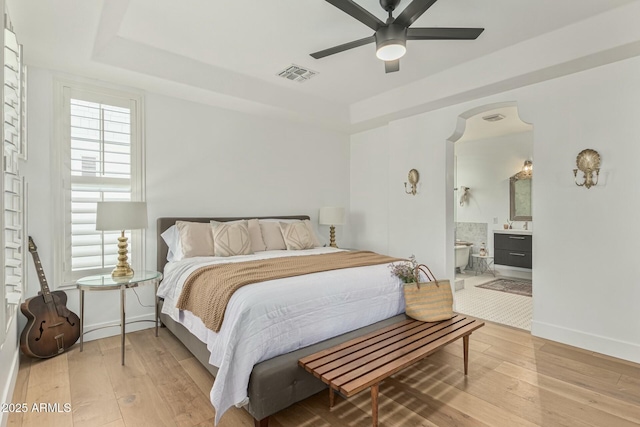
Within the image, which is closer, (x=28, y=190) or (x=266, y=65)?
(x=28, y=190)

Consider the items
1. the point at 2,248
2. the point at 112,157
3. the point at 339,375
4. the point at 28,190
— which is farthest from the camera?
the point at 112,157

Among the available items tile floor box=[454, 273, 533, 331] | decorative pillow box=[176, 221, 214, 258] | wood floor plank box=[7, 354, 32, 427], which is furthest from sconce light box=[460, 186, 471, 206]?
wood floor plank box=[7, 354, 32, 427]

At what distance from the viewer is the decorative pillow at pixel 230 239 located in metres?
3.38

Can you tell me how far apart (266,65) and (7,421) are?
345cm

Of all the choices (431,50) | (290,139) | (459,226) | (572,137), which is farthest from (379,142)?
(459,226)

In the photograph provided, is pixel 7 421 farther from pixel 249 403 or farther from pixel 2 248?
pixel 249 403

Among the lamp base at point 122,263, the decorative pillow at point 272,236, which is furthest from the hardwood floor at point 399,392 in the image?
the decorative pillow at point 272,236

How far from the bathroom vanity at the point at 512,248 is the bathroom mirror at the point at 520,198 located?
0.39 m

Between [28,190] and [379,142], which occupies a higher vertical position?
[379,142]

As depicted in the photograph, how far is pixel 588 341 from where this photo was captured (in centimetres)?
294

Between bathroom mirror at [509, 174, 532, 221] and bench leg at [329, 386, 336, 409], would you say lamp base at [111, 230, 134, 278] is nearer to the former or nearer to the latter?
bench leg at [329, 386, 336, 409]

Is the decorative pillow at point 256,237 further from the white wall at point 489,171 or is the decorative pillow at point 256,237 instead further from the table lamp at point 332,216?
the white wall at point 489,171

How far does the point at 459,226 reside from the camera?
6973 mm

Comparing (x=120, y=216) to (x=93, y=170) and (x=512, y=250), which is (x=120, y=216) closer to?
(x=93, y=170)
